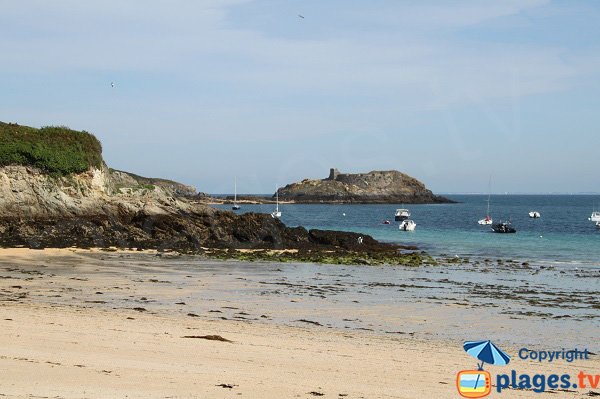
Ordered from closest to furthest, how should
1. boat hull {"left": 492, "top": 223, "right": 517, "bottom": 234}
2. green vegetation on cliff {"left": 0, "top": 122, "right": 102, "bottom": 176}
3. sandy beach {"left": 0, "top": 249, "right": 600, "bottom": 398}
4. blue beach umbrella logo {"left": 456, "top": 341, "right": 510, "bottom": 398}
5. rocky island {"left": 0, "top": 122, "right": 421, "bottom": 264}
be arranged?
blue beach umbrella logo {"left": 456, "top": 341, "right": 510, "bottom": 398}, sandy beach {"left": 0, "top": 249, "right": 600, "bottom": 398}, rocky island {"left": 0, "top": 122, "right": 421, "bottom": 264}, green vegetation on cliff {"left": 0, "top": 122, "right": 102, "bottom": 176}, boat hull {"left": 492, "top": 223, "right": 517, "bottom": 234}

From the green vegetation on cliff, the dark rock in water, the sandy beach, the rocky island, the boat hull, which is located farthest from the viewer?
the boat hull

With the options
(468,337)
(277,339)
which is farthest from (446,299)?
(277,339)

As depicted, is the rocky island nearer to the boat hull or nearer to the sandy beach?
the sandy beach

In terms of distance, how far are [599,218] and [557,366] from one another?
3261 inches

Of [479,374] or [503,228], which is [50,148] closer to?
[479,374]

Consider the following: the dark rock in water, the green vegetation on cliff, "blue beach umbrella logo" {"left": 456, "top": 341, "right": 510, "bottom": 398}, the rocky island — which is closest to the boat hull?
the dark rock in water

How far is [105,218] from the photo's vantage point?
40.0 metres

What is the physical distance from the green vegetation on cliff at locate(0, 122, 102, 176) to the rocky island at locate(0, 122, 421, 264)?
0.05 metres

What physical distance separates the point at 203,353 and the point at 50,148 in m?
33.4

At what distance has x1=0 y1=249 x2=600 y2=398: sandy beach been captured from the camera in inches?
362

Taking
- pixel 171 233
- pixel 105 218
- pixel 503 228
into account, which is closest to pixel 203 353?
pixel 171 233

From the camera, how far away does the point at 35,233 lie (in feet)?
118

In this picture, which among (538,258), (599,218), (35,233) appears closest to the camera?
(35,233)

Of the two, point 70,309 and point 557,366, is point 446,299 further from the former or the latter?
point 70,309
